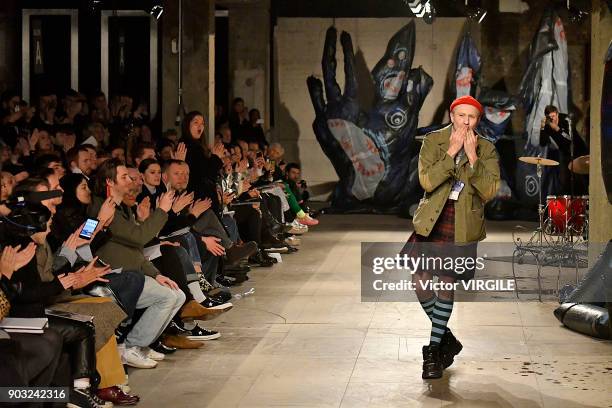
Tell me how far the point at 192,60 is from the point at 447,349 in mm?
7465

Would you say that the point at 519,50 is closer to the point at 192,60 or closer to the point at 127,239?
the point at 192,60

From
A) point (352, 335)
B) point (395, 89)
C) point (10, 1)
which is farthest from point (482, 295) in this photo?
point (10, 1)

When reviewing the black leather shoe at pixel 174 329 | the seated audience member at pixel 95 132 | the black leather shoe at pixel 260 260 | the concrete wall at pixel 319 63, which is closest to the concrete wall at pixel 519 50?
the concrete wall at pixel 319 63

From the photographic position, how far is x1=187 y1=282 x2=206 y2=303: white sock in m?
7.54

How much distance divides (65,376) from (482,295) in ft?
15.0

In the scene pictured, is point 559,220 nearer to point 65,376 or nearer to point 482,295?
point 482,295

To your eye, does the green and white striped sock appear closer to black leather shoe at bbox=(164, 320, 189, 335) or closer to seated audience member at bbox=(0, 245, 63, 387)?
black leather shoe at bbox=(164, 320, 189, 335)

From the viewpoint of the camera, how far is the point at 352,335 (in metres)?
7.48

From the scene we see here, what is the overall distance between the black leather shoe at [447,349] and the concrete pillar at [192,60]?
284 inches

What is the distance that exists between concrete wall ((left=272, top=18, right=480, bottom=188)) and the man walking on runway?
1113 centimetres

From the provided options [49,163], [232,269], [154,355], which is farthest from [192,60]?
[154,355]

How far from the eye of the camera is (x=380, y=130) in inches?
677

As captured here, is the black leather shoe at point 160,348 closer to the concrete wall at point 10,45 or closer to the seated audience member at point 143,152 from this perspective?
the seated audience member at point 143,152

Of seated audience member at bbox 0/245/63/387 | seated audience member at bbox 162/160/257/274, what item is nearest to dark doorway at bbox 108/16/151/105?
seated audience member at bbox 162/160/257/274
